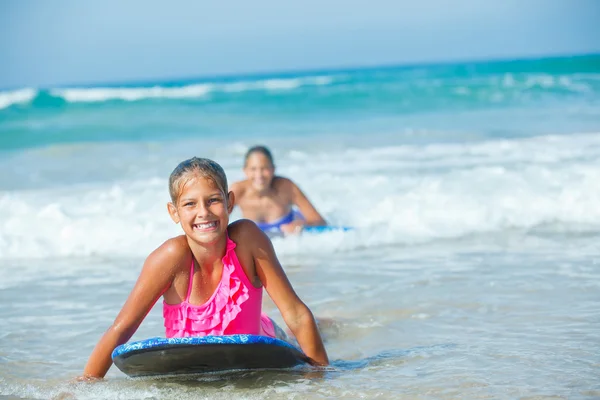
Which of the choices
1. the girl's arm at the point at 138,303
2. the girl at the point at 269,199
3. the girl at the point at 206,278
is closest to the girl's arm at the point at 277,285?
the girl at the point at 206,278

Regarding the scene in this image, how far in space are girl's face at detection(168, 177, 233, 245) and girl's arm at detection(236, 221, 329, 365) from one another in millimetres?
143

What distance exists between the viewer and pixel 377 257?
6125 mm

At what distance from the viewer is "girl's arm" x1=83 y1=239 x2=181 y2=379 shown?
124 inches

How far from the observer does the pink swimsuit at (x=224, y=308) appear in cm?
325

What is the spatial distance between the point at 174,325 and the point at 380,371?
0.90 m

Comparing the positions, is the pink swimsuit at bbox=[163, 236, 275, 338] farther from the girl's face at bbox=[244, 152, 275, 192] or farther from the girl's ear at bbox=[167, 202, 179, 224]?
the girl's face at bbox=[244, 152, 275, 192]

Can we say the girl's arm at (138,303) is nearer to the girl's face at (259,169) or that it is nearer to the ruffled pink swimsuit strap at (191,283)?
the ruffled pink swimsuit strap at (191,283)

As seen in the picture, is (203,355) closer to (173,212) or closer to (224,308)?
(224,308)

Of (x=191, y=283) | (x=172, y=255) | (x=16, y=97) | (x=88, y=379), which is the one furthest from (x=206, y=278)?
(x=16, y=97)

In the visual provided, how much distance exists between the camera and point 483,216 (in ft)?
23.7

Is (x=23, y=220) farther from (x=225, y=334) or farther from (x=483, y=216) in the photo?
(x=225, y=334)

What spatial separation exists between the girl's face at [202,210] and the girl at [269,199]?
12.7ft

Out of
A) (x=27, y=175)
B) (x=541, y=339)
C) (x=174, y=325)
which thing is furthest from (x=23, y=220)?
(x=541, y=339)

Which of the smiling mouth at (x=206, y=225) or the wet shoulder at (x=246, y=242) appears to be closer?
the smiling mouth at (x=206, y=225)
